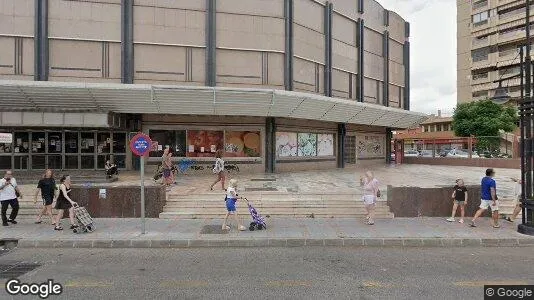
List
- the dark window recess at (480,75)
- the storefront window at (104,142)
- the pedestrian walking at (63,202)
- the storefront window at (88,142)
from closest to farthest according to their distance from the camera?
the pedestrian walking at (63,202) < the storefront window at (88,142) < the storefront window at (104,142) < the dark window recess at (480,75)

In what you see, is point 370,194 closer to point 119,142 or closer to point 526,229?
point 526,229

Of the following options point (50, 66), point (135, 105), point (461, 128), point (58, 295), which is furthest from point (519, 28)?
point (58, 295)

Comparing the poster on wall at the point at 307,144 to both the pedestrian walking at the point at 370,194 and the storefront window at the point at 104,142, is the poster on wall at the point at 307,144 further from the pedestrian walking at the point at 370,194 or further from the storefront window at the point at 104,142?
the pedestrian walking at the point at 370,194

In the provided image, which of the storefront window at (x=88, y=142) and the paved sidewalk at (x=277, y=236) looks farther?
the storefront window at (x=88, y=142)

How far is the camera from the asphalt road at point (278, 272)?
5.29 metres

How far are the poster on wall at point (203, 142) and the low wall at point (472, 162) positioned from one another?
734 inches

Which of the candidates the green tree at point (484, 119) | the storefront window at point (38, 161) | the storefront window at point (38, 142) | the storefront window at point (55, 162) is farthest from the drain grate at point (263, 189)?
the green tree at point (484, 119)

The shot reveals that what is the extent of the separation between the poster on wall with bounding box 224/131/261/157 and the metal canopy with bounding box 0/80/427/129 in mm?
1695

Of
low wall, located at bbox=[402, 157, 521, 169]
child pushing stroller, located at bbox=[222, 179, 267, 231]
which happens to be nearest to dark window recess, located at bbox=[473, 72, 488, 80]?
low wall, located at bbox=[402, 157, 521, 169]

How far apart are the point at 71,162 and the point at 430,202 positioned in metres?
17.5

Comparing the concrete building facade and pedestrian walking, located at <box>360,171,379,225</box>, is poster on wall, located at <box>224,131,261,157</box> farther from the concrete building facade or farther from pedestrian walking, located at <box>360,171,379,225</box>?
pedestrian walking, located at <box>360,171,379,225</box>

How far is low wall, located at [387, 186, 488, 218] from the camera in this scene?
1080 cm

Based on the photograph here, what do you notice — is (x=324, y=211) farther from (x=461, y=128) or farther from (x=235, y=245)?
(x=461, y=128)

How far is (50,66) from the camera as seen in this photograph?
17.0m
